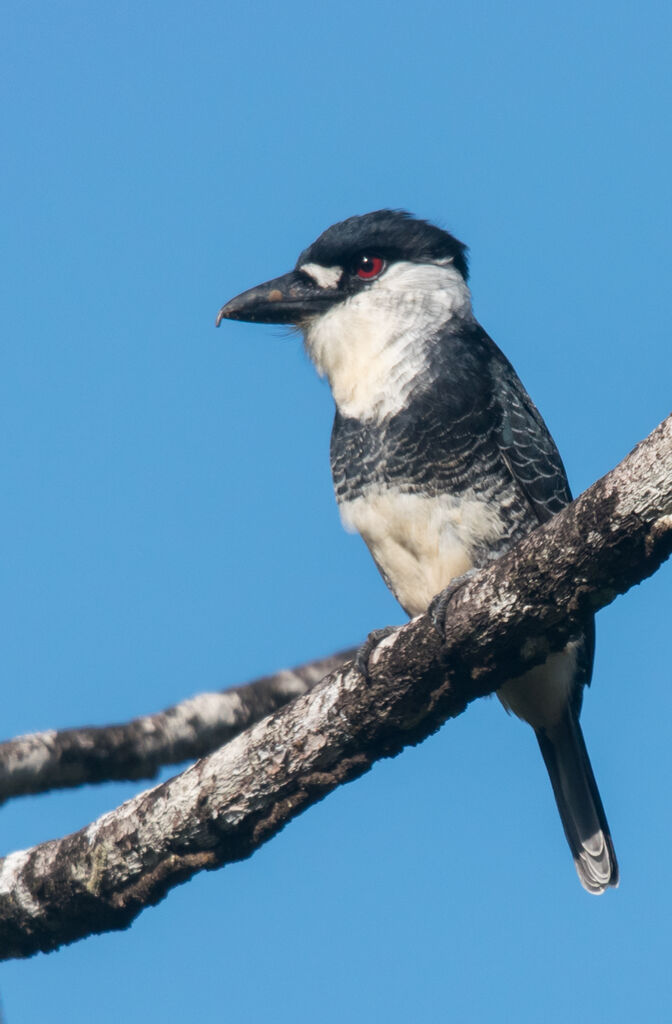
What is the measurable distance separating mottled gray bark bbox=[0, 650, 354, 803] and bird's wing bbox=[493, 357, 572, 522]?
3.99ft

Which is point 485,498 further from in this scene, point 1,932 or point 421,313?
point 1,932

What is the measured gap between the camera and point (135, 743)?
398 cm

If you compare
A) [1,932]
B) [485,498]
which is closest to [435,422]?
[485,498]

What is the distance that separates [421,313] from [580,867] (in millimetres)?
2424

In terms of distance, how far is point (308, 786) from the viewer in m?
3.54

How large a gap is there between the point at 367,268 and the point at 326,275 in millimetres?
181

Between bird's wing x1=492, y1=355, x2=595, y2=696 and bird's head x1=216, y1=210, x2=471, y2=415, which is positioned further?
bird's head x1=216, y1=210, x2=471, y2=415

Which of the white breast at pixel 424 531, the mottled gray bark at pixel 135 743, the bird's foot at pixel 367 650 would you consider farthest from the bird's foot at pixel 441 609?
the mottled gray bark at pixel 135 743

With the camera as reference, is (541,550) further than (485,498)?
No

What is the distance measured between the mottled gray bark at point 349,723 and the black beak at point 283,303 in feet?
6.73

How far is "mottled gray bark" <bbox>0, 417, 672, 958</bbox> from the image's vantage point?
3.00 metres

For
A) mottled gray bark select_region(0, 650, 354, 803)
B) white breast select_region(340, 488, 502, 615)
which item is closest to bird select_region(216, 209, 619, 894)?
white breast select_region(340, 488, 502, 615)

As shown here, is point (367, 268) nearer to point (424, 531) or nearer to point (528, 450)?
point (528, 450)

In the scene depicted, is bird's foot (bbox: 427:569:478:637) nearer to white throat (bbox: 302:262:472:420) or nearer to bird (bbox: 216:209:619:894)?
bird (bbox: 216:209:619:894)
